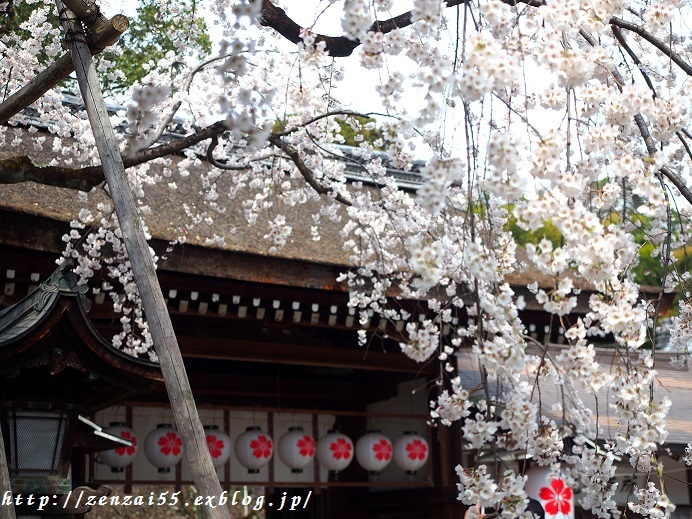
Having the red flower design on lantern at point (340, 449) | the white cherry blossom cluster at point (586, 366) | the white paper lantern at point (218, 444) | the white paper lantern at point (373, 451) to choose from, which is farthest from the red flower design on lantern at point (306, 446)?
the white cherry blossom cluster at point (586, 366)

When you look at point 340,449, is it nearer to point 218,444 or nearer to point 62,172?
point 218,444

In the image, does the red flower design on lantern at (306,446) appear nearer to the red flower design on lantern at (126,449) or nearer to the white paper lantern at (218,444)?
the white paper lantern at (218,444)

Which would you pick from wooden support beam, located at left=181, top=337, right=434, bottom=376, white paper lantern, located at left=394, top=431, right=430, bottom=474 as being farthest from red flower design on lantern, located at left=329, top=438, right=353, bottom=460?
wooden support beam, located at left=181, top=337, right=434, bottom=376

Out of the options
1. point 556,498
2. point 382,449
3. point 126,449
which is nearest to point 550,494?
point 556,498

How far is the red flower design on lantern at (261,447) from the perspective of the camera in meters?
6.56

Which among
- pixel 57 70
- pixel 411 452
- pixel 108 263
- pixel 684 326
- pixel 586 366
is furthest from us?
pixel 411 452

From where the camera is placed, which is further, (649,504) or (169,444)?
(169,444)

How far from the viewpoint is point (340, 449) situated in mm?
6801

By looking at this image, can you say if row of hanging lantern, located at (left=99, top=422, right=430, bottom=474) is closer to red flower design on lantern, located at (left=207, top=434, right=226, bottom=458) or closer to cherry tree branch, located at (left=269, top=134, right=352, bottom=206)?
red flower design on lantern, located at (left=207, top=434, right=226, bottom=458)

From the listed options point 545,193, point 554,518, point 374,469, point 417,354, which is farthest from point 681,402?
point 545,193

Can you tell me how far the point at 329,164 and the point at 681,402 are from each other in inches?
194

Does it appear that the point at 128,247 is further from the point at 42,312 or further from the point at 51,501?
the point at 51,501

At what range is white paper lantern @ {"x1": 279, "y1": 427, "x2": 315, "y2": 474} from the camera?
21.9 ft

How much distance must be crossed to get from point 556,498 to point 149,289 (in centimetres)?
433
